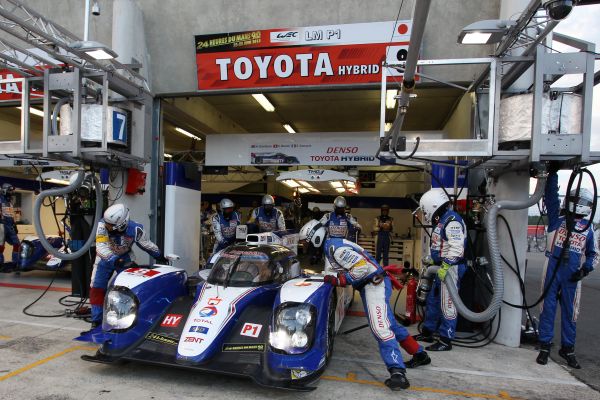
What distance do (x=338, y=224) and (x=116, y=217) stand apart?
4509 millimetres

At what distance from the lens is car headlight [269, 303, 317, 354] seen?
3.11 metres

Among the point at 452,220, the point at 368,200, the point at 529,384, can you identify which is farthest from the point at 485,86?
the point at 368,200

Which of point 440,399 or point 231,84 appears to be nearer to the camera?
point 440,399

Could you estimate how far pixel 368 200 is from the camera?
575 inches

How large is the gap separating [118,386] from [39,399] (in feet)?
1.73

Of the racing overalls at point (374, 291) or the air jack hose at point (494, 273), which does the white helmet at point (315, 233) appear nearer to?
the racing overalls at point (374, 291)

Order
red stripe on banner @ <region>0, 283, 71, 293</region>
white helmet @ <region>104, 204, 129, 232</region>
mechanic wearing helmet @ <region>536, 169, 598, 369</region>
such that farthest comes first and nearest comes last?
red stripe on banner @ <region>0, 283, 71, 293</region> → white helmet @ <region>104, 204, 129, 232</region> → mechanic wearing helmet @ <region>536, 169, 598, 369</region>

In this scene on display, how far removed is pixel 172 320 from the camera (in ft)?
11.8

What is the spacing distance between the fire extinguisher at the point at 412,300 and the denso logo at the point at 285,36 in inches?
159

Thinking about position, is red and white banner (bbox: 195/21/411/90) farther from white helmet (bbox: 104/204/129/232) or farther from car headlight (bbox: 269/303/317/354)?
car headlight (bbox: 269/303/317/354)

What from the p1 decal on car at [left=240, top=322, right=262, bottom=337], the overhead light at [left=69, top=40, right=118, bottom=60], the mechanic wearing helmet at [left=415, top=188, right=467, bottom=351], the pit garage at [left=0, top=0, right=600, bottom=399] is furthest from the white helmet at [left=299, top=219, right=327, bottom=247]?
the overhead light at [left=69, top=40, right=118, bottom=60]

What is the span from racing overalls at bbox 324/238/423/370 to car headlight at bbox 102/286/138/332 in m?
1.78

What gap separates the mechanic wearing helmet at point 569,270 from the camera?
4.27 m

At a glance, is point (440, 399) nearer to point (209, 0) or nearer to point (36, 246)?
point (209, 0)
